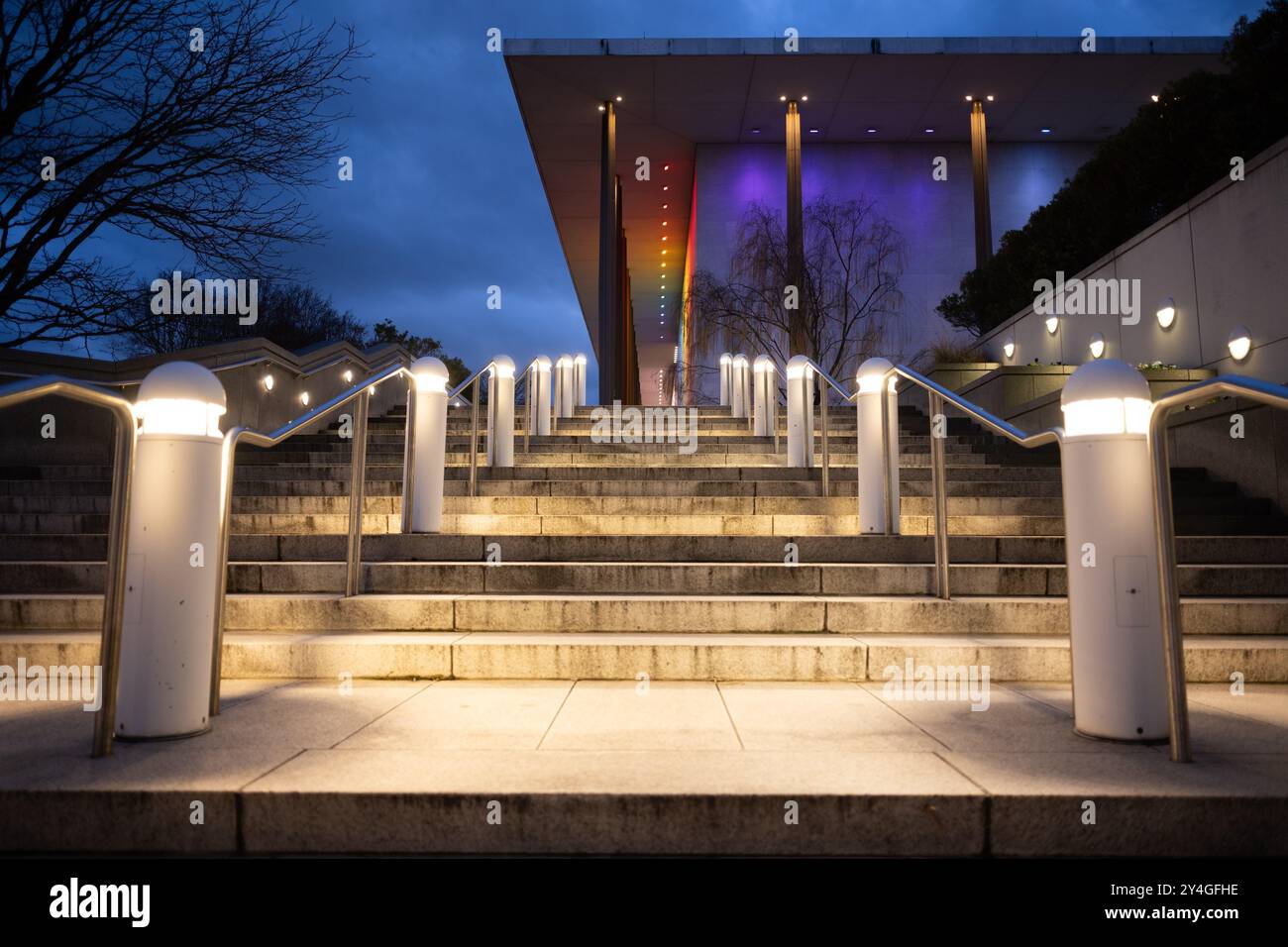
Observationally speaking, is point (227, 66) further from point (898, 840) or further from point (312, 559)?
point (898, 840)

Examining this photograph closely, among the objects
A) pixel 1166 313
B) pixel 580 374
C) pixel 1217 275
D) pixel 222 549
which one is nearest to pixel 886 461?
pixel 222 549

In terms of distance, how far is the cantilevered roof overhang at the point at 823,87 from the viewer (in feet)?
58.0

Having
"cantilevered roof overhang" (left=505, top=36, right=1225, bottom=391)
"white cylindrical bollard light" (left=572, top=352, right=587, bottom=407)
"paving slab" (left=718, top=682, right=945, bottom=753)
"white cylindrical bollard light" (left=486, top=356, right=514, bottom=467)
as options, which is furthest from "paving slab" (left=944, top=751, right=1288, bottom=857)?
"cantilevered roof overhang" (left=505, top=36, right=1225, bottom=391)

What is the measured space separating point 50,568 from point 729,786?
4.42 m

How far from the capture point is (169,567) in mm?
2803

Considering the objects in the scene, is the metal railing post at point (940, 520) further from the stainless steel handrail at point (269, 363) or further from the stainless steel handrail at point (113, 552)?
the stainless steel handrail at point (269, 363)

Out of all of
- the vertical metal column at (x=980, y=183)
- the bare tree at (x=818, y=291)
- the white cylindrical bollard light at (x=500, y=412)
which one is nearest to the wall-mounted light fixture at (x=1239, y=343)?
the white cylindrical bollard light at (x=500, y=412)

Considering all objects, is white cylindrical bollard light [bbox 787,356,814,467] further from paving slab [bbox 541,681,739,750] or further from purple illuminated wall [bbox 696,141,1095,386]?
purple illuminated wall [bbox 696,141,1095,386]

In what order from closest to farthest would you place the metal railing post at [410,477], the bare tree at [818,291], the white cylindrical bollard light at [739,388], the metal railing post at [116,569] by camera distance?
the metal railing post at [116,569], the metal railing post at [410,477], the white cylindrical bollard light at [739,388], the bare tree at [818,291]

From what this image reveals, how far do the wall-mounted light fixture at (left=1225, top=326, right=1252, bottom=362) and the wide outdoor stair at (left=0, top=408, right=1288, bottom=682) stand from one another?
1.59 m

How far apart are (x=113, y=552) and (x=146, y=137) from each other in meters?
A: 6.60

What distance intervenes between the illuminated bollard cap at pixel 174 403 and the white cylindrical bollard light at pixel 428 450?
2.52 meters

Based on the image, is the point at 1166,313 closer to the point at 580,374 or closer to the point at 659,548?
the point at 659,548
